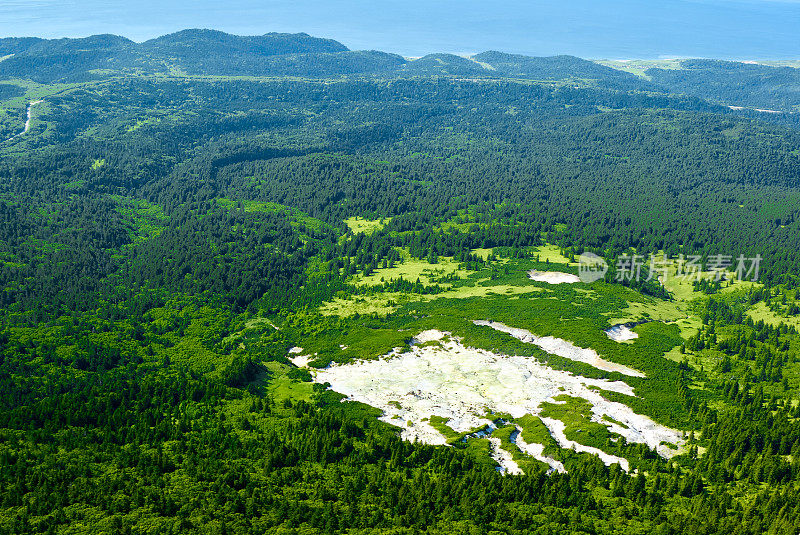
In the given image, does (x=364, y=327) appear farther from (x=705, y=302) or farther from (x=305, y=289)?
(x=705, y=302)

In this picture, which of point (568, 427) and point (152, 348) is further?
point (152, 348)

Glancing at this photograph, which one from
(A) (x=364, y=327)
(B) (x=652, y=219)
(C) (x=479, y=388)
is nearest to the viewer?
(C) (x=479, y=388)

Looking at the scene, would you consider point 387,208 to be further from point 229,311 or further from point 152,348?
point 152,348

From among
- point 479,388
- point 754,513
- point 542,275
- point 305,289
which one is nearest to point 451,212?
point 542,275

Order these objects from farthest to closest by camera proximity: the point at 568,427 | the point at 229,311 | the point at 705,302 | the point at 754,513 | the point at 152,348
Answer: the point at 705,302
the point at 229,311
the point at 152,348
the point at 568,427
the point at 754,513

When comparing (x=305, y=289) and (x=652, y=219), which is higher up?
(x=652, y=219)

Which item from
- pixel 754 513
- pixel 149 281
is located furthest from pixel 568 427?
pixel 149 281
